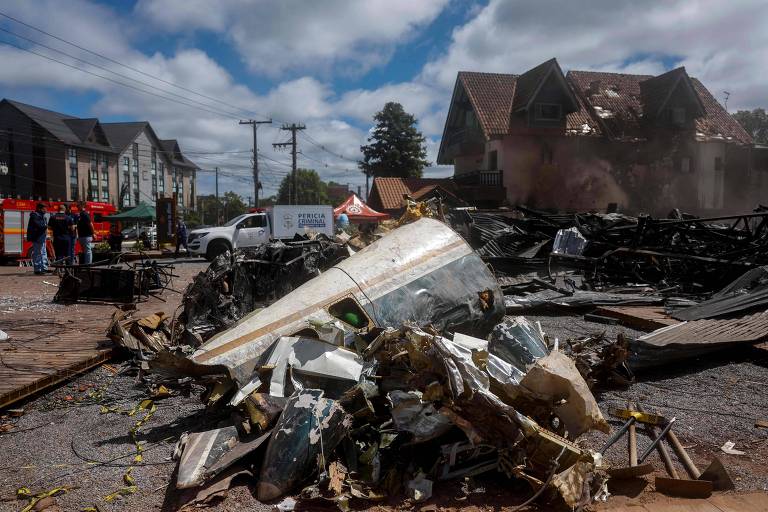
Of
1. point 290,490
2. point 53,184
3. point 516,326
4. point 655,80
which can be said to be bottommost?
point 290,490

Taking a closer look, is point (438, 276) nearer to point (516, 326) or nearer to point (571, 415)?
point (516, 326)

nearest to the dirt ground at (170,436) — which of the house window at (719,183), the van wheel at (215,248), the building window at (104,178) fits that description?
the van wheel at (215,248)

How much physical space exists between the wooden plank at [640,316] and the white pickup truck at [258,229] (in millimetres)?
11923

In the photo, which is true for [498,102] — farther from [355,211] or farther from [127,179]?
[127,179]

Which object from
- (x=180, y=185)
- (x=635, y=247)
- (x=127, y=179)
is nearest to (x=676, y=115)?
(x=635, y=247)

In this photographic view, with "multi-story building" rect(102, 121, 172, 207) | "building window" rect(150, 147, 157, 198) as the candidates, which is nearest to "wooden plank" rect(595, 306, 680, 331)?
"multi-story building" rect(102, 121, 172, 207)

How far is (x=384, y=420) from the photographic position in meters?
3.53

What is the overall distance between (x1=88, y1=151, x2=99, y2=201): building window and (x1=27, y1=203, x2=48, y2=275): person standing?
128ft

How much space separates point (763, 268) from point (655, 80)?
2405 centimetres

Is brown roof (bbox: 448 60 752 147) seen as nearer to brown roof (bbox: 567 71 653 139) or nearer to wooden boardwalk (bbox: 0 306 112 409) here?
brown roof (bbox: 567 71 653 139)

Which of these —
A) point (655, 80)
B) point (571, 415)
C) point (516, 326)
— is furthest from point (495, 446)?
point (655, 80)

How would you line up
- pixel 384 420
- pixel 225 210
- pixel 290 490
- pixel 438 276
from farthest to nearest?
pixel 225 210 → pixel 438 276 → pixel 384 420 → pixel 290 490

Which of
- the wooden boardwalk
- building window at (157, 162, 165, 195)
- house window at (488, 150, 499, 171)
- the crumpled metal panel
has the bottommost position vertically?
the wooden boardwalk

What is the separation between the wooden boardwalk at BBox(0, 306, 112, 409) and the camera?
15.0ft
